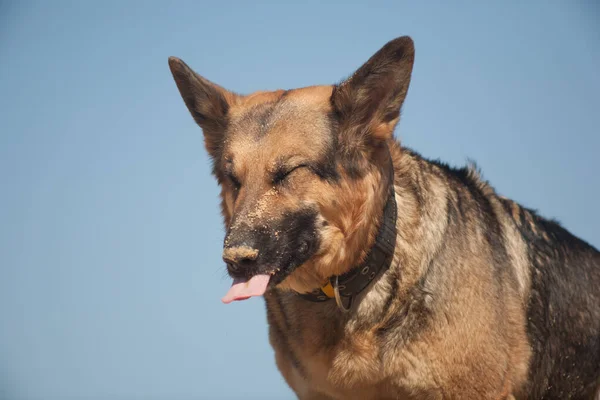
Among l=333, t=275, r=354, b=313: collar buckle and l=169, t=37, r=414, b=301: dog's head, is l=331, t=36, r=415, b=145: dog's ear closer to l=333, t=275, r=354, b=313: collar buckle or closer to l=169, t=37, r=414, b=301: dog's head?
l=169, t=37, r=414, b=301: dog's head

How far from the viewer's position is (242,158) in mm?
5363

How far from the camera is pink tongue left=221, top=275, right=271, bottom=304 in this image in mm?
4938

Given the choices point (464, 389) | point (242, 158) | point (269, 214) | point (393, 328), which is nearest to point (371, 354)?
point (393, 328)

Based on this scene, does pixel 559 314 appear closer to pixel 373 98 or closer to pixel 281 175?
pixel 373 98

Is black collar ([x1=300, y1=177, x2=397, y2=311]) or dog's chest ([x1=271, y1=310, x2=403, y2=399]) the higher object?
black collar ([x1=300, y1=177, x2=397, y2=311])

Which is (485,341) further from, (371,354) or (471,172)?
(471,172)

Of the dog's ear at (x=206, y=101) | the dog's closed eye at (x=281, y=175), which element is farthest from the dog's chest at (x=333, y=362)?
the dog's ear at (x=206, y=101)

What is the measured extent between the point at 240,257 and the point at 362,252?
108 cm

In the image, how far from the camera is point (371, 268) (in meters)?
5.55

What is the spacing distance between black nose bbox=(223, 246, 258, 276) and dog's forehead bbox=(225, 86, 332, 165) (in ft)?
2.46

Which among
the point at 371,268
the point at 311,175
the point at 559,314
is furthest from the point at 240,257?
the point at 559,314

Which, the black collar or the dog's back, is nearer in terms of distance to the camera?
the black collar

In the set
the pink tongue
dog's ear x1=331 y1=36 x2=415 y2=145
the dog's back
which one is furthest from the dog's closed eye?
the dog's back

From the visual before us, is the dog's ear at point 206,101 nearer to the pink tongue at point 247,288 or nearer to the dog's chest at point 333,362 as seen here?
the pink tongue at point 247,288
